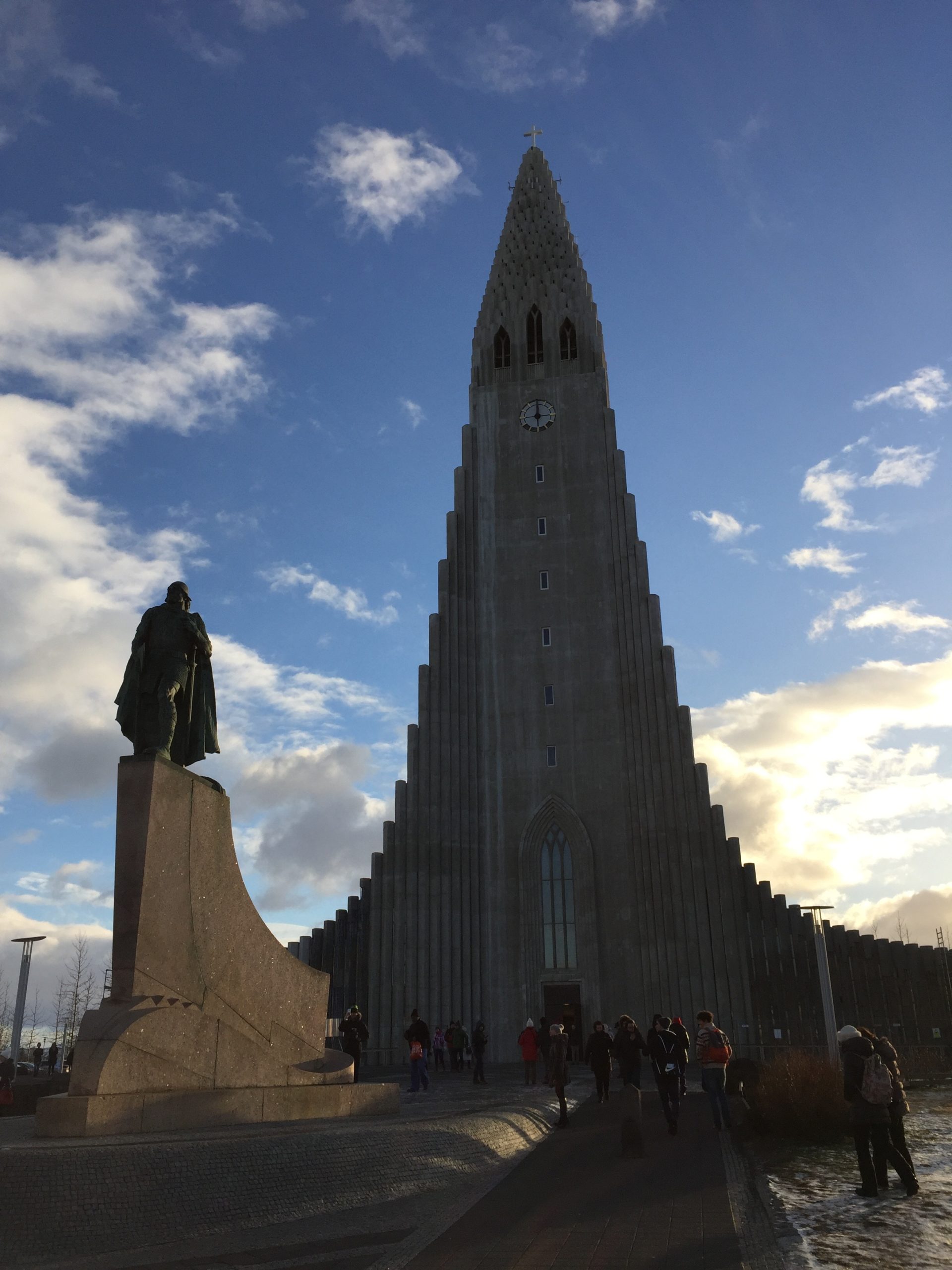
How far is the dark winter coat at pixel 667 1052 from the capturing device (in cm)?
1471

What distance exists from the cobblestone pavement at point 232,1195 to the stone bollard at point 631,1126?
209cm

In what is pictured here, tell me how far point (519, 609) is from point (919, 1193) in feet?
108

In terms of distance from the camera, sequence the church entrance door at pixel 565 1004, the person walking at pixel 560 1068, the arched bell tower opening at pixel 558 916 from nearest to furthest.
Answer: the person walking at pixel 560 1068 < the church entrance door at pixel 565 1004 < the arched bell tower opening at pixel 558 916

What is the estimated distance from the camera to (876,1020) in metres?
36.1

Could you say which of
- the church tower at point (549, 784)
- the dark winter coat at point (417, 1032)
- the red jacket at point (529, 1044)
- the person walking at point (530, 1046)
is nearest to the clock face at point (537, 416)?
the church tower at point (549, 784)

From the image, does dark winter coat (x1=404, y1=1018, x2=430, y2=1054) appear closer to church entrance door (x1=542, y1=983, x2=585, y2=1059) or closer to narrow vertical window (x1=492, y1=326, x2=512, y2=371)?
church entrance door (x1=542, y1=983, x2=585, y2=1059)

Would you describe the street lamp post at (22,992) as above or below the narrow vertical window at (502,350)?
below

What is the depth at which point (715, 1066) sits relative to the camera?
13656 millimetres

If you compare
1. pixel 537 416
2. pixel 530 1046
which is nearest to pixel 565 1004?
pixel 530 1046

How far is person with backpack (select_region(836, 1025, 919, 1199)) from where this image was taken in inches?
357

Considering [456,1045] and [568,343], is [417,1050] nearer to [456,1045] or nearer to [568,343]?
[456,1045]

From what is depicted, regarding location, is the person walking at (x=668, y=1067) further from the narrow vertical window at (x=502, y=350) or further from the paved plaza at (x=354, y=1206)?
the narrow vertical window at (x=502, y=350)

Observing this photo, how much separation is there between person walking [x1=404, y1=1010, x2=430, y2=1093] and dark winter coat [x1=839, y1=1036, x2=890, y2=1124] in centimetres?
942

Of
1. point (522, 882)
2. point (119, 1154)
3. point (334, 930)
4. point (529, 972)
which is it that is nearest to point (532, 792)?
point (522, 882)
